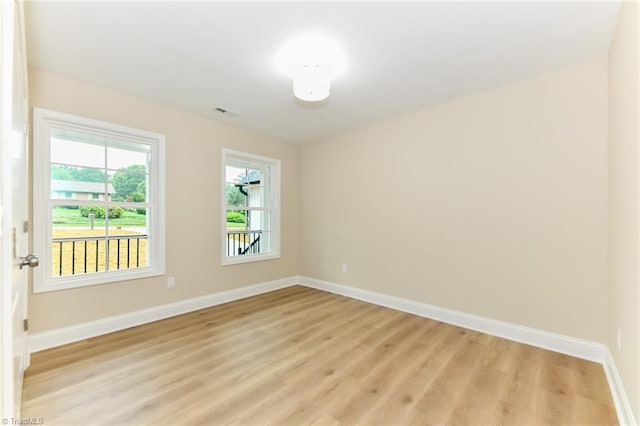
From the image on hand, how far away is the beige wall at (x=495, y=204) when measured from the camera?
94.3 inches

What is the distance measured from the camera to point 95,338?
2670 millimetres

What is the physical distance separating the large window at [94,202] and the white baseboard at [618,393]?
3831 mm

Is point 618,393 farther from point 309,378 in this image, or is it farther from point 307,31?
point 307,31

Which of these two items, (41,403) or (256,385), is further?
(256,385)

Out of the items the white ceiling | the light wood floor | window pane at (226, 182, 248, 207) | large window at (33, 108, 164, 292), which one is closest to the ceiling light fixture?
the white ceiling

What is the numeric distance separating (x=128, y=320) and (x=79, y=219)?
110cm

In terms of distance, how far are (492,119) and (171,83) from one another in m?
3.10

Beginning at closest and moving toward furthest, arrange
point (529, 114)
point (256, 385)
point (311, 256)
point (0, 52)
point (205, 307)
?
point (0, 52)
point (256, 385)
point (529, 114)
point (205, 307)
point (311, 256)

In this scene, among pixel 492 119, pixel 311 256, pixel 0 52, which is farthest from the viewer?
pixel 311 256

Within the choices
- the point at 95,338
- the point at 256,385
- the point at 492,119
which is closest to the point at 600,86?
the point at 492,119

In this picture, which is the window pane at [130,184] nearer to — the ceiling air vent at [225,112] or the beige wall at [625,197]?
the ceiling air vent at [225,112]

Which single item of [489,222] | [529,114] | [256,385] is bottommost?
[256,385]

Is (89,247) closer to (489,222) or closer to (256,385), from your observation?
(256,385)

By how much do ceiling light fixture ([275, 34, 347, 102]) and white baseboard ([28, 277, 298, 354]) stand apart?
8.79ft
